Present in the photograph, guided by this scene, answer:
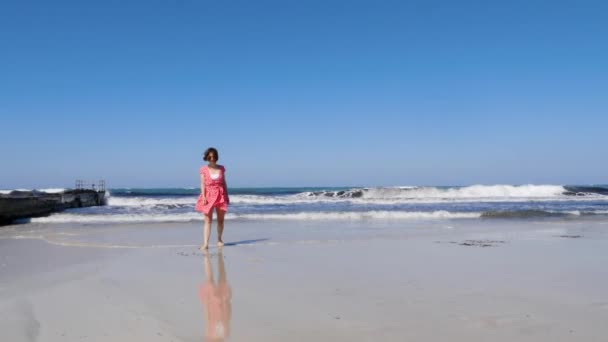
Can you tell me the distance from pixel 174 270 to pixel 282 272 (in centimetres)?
126

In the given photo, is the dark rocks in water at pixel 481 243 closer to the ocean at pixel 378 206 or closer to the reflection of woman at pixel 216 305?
the reflection of woman at pixel 216 305

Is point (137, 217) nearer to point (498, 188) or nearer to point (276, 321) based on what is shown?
point (276, 321)

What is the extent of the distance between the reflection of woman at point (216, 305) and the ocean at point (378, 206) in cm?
954

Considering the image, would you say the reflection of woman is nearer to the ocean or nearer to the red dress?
the red dress

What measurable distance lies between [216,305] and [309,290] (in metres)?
0.94

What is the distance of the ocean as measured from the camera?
50.0ft

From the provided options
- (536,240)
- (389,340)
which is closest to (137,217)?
(536,240)

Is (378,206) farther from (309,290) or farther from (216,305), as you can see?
(216,305)

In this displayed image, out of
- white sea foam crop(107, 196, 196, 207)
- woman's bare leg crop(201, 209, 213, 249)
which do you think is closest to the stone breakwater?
white sea foam crop(107, 196, 196, 207)

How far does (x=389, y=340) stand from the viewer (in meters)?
3.00

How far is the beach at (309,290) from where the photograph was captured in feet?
10.5

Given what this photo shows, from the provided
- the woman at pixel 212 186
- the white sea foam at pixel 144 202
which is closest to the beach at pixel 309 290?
the woman at pixel 212 186

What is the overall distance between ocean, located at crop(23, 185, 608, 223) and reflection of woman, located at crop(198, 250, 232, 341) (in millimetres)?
9541

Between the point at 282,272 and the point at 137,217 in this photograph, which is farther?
the point at 137,217
